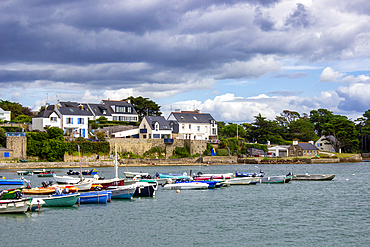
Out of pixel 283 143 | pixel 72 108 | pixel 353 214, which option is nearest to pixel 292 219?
pixel 353 214

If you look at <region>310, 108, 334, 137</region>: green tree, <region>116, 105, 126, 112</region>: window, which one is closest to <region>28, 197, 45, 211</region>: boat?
<region>116, 105, 126, 112</region>: window

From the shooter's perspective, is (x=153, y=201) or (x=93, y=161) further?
(x=93, y=161)

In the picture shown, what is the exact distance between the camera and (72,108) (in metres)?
72.7

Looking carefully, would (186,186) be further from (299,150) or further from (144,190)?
(299,150)

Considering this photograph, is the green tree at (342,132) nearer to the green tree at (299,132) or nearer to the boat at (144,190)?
the green tree at (299,132)

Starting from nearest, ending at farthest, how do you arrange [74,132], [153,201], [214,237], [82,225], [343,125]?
[214,237] < [82,225] < [153,201] < [74,132] < [343,125]

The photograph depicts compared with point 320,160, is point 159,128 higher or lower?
higher

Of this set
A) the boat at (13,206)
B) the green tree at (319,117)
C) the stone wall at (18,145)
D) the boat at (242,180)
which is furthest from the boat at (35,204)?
the green tree at (319,117)

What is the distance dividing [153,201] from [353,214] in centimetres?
1421

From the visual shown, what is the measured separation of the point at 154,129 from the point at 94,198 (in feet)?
146

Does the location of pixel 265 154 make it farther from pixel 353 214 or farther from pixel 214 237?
pixel 214 237

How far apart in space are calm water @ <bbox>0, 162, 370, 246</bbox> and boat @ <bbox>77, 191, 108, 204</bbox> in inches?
26.4

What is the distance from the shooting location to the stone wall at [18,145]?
57875mm

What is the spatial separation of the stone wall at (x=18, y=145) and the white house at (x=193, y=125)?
2892cm
